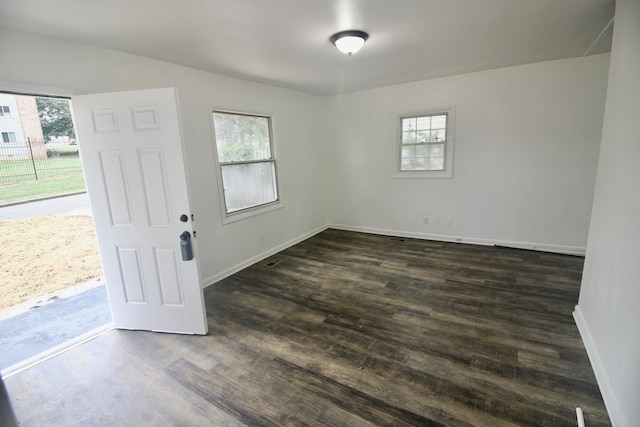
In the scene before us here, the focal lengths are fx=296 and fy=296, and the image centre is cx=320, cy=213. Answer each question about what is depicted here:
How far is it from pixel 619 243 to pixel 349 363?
6.43 feet

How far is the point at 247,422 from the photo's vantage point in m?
1.82

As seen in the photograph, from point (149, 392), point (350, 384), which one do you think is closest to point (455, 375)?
point (350, 384)

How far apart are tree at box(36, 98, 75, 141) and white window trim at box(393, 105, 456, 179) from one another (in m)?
4.56

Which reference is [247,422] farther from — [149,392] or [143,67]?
[143,67]

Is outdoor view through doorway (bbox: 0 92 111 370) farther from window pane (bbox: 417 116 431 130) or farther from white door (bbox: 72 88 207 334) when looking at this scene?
window pane (bbox: 417 116 431 130)

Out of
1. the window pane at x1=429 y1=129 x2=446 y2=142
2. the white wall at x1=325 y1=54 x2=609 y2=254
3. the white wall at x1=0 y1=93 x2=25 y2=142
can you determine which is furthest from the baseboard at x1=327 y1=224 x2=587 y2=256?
the white wall at x1=0 y1=93 x2=25 y2=142

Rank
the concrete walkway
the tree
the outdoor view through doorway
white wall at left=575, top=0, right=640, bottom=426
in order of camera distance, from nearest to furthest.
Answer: white wall at left=575, top=0, right=640, bottom=426, the concrete walkway, the outdoor view through doorway, the tree

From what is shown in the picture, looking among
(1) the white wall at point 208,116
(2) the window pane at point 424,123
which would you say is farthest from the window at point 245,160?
(2) the window pane at point 424,123

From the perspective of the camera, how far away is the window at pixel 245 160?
3.90 m

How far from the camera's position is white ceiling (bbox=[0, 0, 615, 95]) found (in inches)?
80.4

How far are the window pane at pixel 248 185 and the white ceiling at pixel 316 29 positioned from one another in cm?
125

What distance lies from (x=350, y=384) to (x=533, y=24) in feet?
10.9

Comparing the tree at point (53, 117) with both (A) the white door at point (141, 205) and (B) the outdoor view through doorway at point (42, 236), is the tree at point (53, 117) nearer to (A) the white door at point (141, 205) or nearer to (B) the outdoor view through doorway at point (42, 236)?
(B) the outdoor view through doorway at point (42, 236)

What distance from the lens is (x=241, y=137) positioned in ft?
13.7
